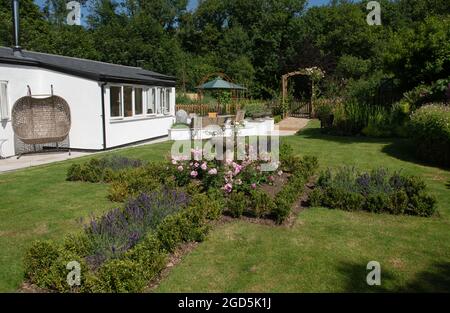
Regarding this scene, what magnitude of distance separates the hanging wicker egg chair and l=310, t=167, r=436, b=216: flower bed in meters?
10.0

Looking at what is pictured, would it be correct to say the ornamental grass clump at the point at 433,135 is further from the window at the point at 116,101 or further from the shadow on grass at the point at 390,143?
the window at the point at 116,101

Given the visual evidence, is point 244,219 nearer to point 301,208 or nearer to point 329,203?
point 301,208

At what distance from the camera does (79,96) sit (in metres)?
14.6

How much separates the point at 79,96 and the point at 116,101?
1549 millimetres

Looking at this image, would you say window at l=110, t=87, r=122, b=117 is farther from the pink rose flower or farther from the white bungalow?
the pink rose flower

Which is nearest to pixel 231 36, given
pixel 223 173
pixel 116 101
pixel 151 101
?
pixel 151 101

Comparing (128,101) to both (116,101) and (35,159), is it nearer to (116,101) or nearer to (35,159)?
(116,101)

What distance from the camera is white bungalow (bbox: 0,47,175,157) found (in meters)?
13.0

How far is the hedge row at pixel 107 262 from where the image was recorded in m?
3.99

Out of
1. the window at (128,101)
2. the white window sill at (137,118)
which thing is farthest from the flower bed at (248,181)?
the window at (128,101)

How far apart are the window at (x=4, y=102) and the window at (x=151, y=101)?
6.52 meters

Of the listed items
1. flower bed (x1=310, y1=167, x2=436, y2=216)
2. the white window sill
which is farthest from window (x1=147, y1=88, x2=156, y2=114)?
flower bed (x1=310, y1=167, x2=436, y2=216)
